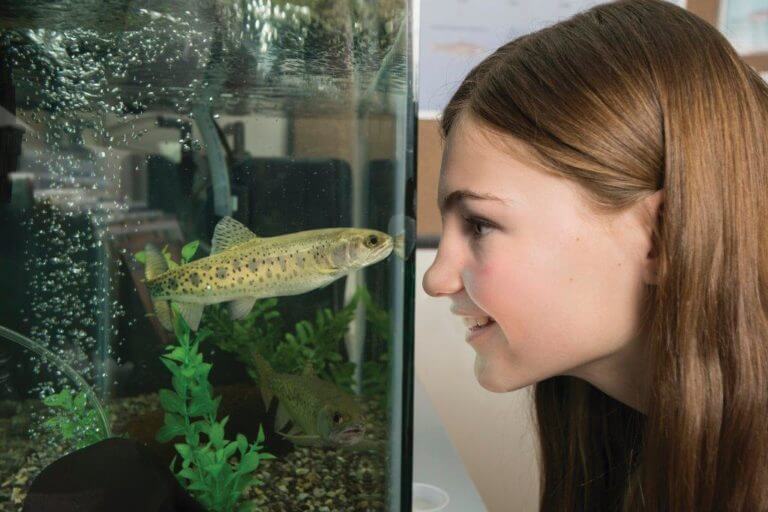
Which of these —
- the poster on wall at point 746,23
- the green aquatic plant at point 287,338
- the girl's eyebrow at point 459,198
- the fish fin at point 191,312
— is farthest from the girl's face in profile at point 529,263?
the poster on wall at point 746,23

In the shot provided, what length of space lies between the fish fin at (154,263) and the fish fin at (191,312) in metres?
0.04

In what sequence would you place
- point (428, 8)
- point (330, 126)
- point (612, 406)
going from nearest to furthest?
point (330, 126) → point (612, 406) → point (428, 8)

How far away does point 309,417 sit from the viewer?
788mm

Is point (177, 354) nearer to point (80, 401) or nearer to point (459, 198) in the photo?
point (80, 401)

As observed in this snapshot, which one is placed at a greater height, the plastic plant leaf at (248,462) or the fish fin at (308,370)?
the fish fin at (308,370)

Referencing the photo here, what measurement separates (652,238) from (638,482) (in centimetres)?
28

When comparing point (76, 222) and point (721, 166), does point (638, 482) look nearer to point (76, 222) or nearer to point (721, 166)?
point (721, 166)

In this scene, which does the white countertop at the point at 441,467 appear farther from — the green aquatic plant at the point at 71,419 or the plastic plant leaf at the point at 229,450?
the green aquatic plant at the point at 71,419

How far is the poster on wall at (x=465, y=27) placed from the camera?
1.59 m

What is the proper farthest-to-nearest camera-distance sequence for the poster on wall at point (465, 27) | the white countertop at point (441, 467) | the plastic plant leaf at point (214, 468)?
the poster on wall at point (465, 27)
the white countertop at point (441, 467)
the plastic plant leaf at point (214, 468)

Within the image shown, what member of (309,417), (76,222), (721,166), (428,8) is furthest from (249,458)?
(428,8)

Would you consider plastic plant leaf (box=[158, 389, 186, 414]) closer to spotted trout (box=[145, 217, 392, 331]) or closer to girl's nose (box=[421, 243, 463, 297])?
spotted trout (box=[145, 217, 392, 331])

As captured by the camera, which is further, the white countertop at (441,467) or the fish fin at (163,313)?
the white countertop at (441,467)

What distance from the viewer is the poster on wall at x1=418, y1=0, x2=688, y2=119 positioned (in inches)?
62.7
